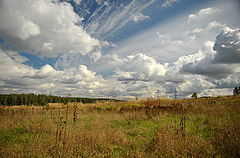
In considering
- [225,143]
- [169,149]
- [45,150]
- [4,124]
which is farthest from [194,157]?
[4,124]

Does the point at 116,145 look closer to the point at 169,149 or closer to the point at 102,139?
the point at 102,139

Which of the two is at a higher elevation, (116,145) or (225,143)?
(225,143)

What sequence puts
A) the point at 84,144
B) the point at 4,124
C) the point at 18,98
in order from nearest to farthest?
the point at 84,144
the point at 4,124
the point at 18,98

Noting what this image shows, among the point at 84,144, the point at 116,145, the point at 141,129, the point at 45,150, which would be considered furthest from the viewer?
the point at 141,129

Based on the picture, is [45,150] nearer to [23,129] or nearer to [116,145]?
[116,145]

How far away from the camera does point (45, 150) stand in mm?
4914

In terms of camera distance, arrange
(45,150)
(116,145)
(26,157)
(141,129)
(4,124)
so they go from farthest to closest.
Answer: (4,124) < (141,129) < (116,145) < (45,150) < (26,157)

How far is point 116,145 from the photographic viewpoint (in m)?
5.89

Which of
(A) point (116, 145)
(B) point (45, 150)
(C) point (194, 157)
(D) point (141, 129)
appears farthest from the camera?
(D) point (141, 129)

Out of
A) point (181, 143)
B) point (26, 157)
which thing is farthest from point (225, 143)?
point (26, 157)

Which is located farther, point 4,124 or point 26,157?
point 4,124

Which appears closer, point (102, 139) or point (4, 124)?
point (102, 139)

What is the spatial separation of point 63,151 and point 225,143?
4.88 meters

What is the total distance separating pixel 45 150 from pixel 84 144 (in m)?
1.23
